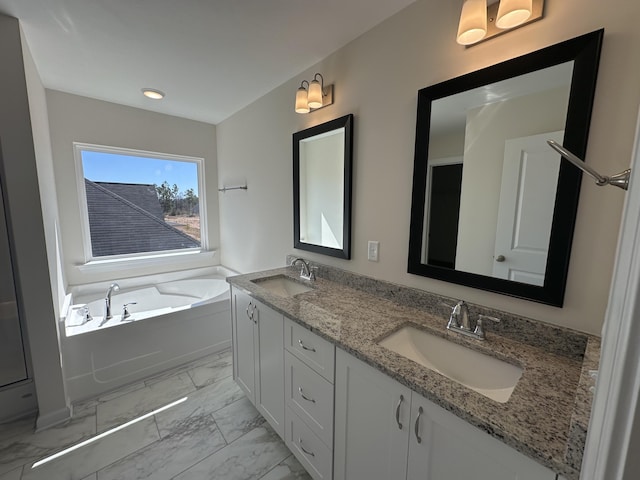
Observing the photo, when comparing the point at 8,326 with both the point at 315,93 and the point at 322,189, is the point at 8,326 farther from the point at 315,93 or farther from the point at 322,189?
the point at 315,93

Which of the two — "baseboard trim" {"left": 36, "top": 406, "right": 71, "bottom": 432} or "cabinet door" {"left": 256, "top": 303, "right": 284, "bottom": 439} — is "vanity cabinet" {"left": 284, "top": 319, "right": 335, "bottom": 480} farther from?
"baseboard trim" {"left": 36, "top": 406, "right": 71, "bottom": 432}

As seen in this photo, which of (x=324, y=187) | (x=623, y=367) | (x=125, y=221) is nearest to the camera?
(x=623, y=367)

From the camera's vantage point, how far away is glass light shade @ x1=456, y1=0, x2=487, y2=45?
1.05 meters

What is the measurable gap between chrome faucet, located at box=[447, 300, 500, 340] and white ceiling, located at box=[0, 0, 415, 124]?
5.06 ft

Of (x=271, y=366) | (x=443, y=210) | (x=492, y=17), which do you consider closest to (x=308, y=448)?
(x=271, y=366)

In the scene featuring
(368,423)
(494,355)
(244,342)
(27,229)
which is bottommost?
(244,342)

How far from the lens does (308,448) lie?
1340 millimetres

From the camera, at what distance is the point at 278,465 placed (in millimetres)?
1493

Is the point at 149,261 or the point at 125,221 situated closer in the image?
the point at 125,221

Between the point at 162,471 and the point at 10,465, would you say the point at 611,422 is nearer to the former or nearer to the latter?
the point at 162,471

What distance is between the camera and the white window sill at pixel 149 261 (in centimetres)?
275

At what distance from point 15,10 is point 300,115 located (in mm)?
1639

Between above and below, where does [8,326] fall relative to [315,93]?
below

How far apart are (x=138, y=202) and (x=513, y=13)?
353 centimetres
